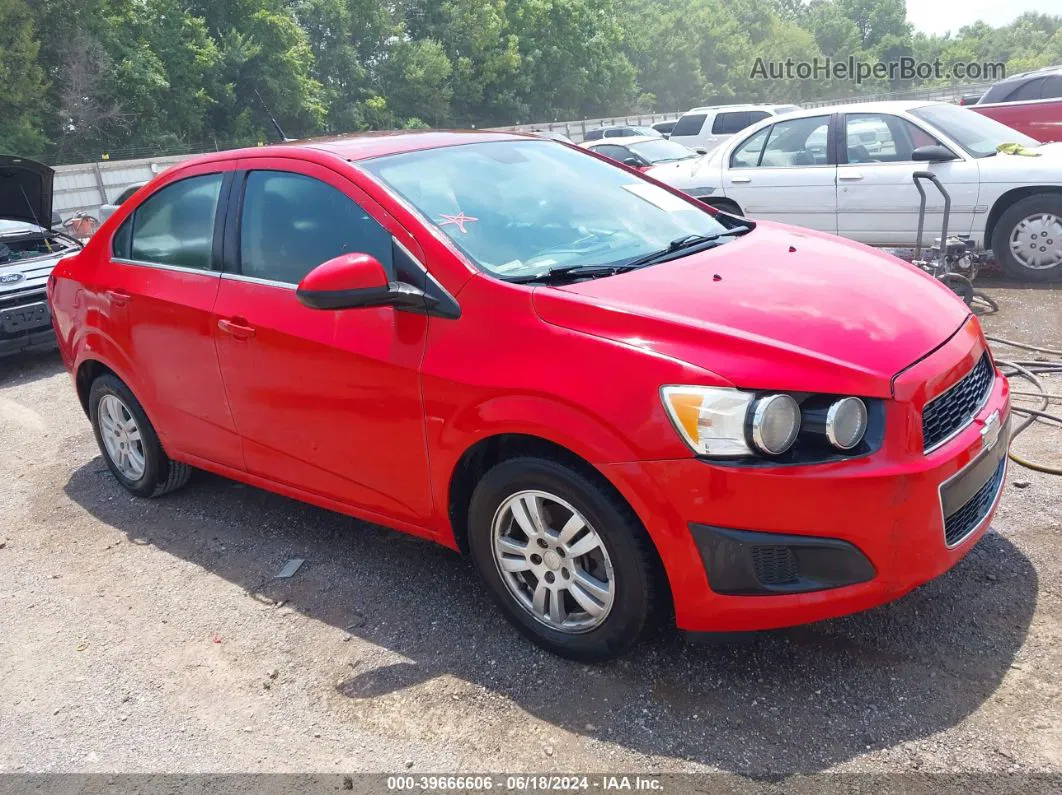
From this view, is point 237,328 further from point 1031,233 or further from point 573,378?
point 1031,233

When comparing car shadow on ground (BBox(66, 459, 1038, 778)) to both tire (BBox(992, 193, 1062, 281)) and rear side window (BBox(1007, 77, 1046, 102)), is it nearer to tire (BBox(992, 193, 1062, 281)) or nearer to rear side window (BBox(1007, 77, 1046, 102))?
tire (BBox(992, 193, 1062, 281))

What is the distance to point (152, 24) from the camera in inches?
1555

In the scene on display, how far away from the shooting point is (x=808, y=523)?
2521mm

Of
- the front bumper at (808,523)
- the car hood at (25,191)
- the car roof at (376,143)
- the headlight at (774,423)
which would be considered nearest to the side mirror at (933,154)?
the car roof at (376,143)

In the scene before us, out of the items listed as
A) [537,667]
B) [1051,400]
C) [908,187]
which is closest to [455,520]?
[537,667]

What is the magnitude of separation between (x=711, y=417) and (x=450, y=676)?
1.28 meters

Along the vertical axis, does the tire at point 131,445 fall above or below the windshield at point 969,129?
below

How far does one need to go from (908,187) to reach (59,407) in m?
7.10

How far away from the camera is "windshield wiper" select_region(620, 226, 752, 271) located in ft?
10.9

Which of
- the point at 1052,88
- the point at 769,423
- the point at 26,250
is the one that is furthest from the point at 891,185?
the point at 26,250

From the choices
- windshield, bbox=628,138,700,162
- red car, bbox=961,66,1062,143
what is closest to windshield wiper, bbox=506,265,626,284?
red car, bbox=961,66,1062,143

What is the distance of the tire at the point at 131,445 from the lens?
4621mm

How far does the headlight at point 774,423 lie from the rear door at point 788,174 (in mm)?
6393

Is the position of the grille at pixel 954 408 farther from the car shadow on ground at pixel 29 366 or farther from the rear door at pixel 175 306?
the car shadow on ground at pixel 29 366
